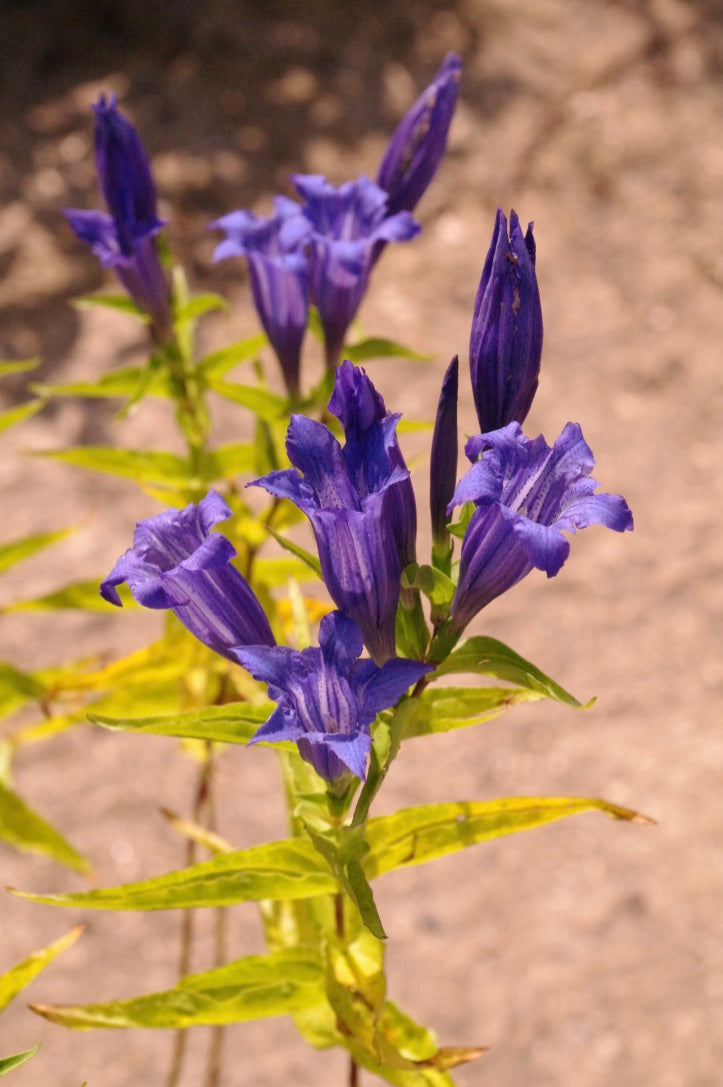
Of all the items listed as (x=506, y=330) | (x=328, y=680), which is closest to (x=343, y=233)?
(x=506, y=330)

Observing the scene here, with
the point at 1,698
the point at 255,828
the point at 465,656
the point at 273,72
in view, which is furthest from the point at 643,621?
the point at 273,72

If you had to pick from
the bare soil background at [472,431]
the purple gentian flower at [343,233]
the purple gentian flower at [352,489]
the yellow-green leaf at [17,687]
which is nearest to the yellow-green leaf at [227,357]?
the purple gentian flower at [343,233]

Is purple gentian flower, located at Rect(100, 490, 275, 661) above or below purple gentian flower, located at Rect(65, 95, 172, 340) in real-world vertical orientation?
below

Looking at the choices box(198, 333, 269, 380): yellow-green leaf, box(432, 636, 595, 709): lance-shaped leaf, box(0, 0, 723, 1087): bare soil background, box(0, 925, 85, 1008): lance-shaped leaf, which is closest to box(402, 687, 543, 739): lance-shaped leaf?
box(432, 636, 595, 709): lance-shaped leaf

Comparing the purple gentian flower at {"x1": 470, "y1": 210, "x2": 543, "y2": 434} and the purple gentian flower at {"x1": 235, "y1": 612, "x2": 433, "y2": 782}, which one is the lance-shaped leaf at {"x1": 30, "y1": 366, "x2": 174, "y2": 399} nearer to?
the purple gentian flower at {"x1": 470, "y1": 210, "x2": 543, "y2": 434}

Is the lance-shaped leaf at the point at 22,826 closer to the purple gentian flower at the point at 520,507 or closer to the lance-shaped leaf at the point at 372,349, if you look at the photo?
the lance-shaped leaf at the point at 372,349

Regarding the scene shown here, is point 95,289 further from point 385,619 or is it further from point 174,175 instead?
point 385,619
